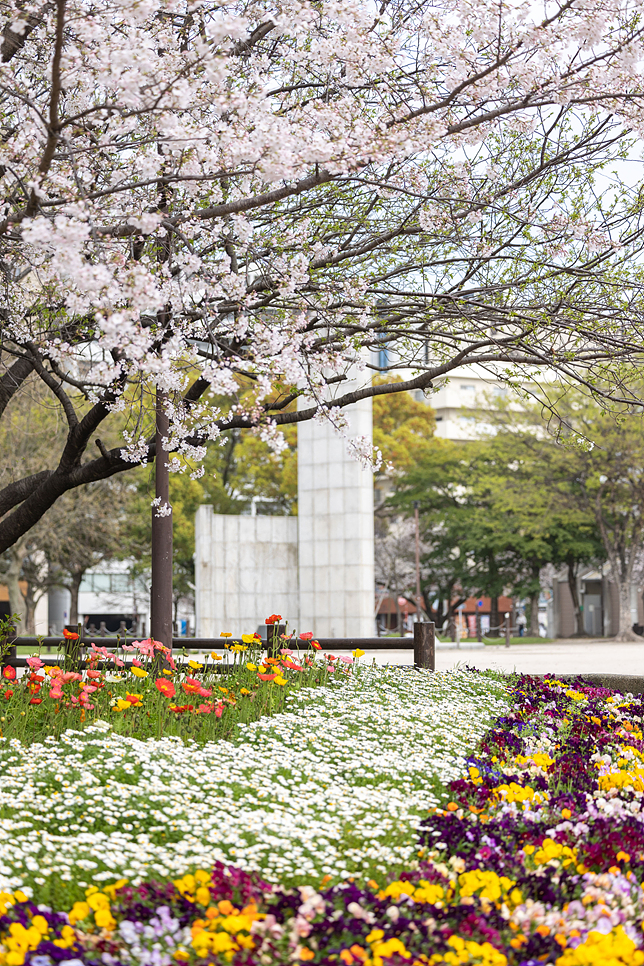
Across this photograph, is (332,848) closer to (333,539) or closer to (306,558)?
(333,539)

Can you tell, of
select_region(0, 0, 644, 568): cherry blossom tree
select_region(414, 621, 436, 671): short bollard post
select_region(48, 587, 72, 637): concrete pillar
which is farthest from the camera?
select_region(48, 587, 72, 637): concrete pillar

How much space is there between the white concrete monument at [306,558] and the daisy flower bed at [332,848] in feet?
69.8

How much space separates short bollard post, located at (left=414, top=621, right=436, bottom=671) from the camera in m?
10.0

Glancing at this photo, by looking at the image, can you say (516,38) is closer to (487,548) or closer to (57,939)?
(57,939)

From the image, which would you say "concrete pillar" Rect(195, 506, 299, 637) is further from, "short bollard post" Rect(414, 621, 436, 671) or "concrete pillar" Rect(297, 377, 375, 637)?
"short bollard post" Rect(414, 621, 436, 671)

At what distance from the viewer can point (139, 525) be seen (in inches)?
1344

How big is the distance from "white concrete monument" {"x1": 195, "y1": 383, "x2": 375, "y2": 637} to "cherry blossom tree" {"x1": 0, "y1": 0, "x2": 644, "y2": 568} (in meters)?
19.4

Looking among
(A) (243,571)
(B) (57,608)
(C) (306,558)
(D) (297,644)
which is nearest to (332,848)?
(D) (297,644)

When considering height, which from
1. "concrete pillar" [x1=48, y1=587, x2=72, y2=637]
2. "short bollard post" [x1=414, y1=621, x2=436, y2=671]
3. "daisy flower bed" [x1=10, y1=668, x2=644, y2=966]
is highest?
"short bollard post" [x1=414, y1=621, x2=436, y2=671]

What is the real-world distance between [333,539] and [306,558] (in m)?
1.03

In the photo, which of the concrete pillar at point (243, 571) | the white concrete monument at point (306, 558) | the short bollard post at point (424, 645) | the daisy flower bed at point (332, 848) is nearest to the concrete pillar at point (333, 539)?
the white concrete monument at point (306, 558)

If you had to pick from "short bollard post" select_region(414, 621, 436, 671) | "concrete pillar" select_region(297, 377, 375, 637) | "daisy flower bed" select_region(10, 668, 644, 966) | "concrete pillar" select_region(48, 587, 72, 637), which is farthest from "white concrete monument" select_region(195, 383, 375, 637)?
"concrete pillar" select_region(48, 587, 72, 637)

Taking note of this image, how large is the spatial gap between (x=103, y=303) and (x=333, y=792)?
269cm

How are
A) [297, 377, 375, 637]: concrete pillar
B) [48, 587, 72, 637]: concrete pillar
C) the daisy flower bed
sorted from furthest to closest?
[48, 587, 72, 637]: concrete pillar
[297, 377, 375, 637]: concrete pillar
the daisy flower bed
